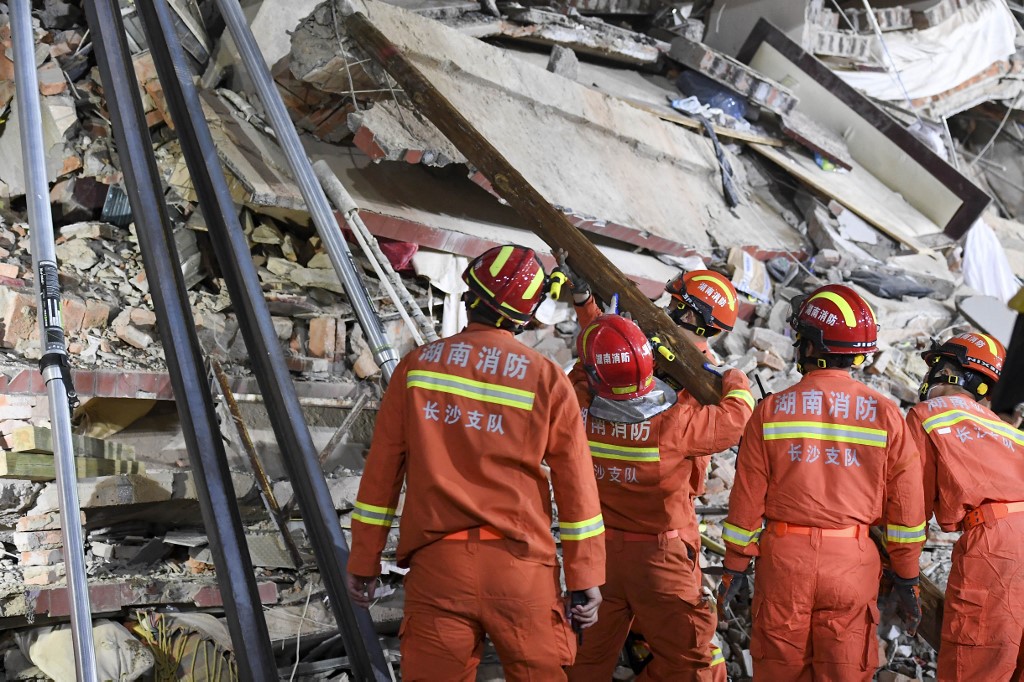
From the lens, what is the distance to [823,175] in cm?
907

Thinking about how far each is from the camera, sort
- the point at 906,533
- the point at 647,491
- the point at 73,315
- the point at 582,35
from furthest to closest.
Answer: the point at 582,35 < the point at 73,315 < the point at 647,491 < the point at 906,533

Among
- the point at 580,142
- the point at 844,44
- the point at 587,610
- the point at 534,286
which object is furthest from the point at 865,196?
the point at 587,610

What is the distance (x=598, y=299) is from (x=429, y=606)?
95.0 inches

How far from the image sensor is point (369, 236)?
5.06 meters

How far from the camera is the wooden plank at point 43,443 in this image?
3.96 metres

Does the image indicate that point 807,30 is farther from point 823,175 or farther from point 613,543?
point 613,543

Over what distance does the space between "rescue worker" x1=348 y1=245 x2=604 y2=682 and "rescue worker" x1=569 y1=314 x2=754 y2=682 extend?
67 cm

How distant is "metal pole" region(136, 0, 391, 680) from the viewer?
12.0 ft

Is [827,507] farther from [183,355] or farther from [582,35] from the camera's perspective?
[582,35]

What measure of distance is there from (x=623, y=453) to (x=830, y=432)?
0.81m

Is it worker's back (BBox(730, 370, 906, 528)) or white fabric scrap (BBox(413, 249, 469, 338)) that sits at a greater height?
worker's back (BBox(730, 370, 906, 528))

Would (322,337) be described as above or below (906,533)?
below

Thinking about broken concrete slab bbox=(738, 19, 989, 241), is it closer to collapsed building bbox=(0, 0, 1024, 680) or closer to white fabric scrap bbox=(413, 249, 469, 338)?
collapsed building bbox=(0, 0, 1024, 680)

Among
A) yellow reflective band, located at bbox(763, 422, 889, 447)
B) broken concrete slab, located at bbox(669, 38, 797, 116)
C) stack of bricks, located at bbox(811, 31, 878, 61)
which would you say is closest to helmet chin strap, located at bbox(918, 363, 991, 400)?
yellow reflective band, located at bbox(763, 422, 889, 447)
